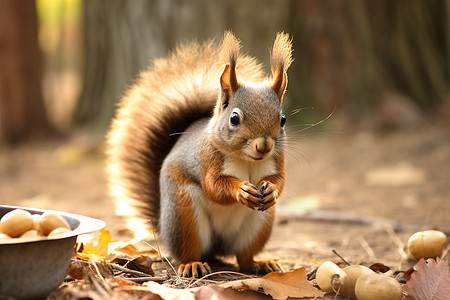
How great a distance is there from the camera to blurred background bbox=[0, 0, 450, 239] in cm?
372

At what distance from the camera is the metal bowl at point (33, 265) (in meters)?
1.16

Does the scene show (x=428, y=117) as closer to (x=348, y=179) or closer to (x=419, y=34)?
(x=419, y=34)

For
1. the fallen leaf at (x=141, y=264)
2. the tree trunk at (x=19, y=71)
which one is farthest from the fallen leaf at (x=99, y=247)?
the tree trunk at (x=19, y=71)

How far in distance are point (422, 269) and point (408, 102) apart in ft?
11.0

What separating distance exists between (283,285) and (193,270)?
0.35 metres

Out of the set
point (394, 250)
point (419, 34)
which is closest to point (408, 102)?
point (419, 34)

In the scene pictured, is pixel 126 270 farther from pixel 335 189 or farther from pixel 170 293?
pixel 335 189

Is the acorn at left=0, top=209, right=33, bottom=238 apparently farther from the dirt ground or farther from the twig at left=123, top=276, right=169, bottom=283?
the dirt ground

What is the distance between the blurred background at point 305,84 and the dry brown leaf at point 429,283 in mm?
1819

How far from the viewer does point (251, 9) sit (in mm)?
4160

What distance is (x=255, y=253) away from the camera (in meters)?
1.80

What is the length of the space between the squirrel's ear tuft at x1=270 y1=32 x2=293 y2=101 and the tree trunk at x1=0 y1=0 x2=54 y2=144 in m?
4.18

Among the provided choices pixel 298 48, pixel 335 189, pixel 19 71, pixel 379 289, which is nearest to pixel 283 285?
pixel 379 289

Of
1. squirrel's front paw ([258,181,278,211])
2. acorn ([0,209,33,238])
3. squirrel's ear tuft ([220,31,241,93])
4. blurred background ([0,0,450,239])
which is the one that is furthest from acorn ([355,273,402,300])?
blurred background ([0,0,450,239])
